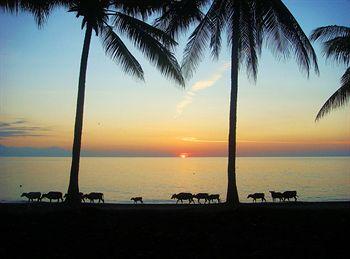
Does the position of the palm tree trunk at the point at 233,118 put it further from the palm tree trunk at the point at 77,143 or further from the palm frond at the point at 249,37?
the palm tree trunk at the point at 77,143

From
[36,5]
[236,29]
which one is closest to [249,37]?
[236,29]

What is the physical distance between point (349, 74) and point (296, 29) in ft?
28.0

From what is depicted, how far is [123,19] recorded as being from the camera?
662 inches

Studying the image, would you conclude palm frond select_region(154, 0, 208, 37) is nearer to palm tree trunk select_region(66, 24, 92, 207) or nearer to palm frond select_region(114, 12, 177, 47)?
palm frond select_region(114, 12, 177, 47)
